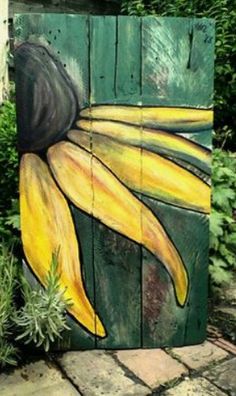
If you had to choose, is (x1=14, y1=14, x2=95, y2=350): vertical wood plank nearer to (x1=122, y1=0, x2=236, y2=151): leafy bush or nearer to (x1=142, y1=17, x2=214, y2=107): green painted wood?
(x1=142, y1=17, x2=214, y2=107): green painted wood

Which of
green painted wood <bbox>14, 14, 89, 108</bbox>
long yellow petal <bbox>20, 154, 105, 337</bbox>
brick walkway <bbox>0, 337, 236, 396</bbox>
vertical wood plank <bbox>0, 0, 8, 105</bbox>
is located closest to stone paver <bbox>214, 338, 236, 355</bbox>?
brick walkway <bbox>0, 337, 236, 396</bbox>

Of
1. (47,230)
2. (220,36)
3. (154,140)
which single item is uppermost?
(220,36)

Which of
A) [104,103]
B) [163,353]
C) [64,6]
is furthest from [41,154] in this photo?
[64,6]

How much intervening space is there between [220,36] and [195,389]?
2.76m

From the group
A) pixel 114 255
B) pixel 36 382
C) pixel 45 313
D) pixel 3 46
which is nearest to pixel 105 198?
pixel 114 255

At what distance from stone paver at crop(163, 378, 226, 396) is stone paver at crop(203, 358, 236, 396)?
4 centimetres

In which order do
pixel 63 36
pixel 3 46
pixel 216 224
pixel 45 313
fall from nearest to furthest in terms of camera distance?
pixel 63 36 < pixel 45 313 < pixel 216 224 < pixel 3 46

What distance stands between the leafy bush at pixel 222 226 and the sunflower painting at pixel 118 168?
485mm

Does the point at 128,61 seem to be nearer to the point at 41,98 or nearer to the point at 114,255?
the point at 41,98

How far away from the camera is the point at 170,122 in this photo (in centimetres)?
206

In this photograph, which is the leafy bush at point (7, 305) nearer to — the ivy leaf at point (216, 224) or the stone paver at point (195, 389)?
the stone paver at point (195, 389)

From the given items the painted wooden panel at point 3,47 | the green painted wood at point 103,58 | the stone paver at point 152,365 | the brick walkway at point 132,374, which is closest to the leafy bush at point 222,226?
the brick walkway at point 132,374

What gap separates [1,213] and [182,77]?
54.4 inches

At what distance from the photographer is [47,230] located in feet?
7.00
